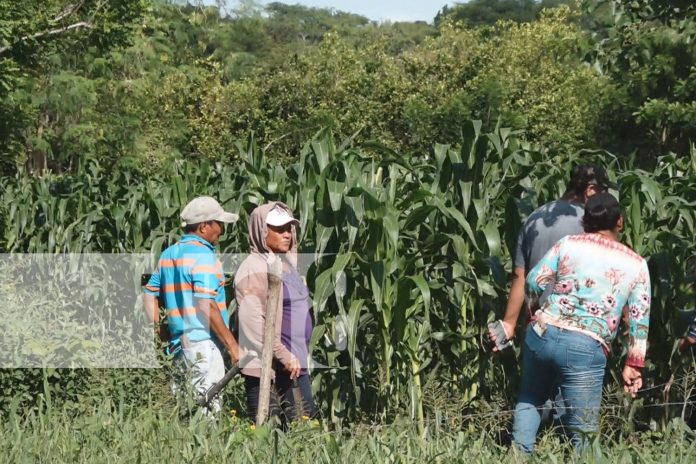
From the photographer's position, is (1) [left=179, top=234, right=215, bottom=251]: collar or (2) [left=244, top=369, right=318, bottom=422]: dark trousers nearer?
(2) [left=244, top=369, right=318, bottom=422]: dark trousers

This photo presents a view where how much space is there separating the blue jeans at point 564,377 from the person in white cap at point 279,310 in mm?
1300

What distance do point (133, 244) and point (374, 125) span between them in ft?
88.0

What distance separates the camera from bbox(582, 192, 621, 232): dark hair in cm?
533

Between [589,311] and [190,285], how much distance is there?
2.29 m

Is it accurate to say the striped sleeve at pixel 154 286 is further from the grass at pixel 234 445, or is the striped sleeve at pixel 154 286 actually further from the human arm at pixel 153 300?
the grass at pixel 234 445

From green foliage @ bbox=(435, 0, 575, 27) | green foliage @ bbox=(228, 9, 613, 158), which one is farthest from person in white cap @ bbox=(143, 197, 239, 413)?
green foliage @ bbox=(435, 0, 575, 27)

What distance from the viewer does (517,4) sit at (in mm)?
108562

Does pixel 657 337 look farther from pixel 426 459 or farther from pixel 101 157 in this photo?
pixel 101 157

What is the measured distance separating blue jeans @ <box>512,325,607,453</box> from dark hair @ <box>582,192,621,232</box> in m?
0.51

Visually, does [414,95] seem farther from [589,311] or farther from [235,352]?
[589,311]

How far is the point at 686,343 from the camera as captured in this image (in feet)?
20.5

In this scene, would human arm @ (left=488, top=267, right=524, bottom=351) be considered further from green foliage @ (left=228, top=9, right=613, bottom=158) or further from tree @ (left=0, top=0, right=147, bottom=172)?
green foliage @ (left=228, top=9, right=613, bottom=158)

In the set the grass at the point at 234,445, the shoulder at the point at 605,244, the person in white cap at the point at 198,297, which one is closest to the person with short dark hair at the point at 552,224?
the shoulder at the point at 605,244

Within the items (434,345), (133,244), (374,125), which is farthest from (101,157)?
(434,345)
